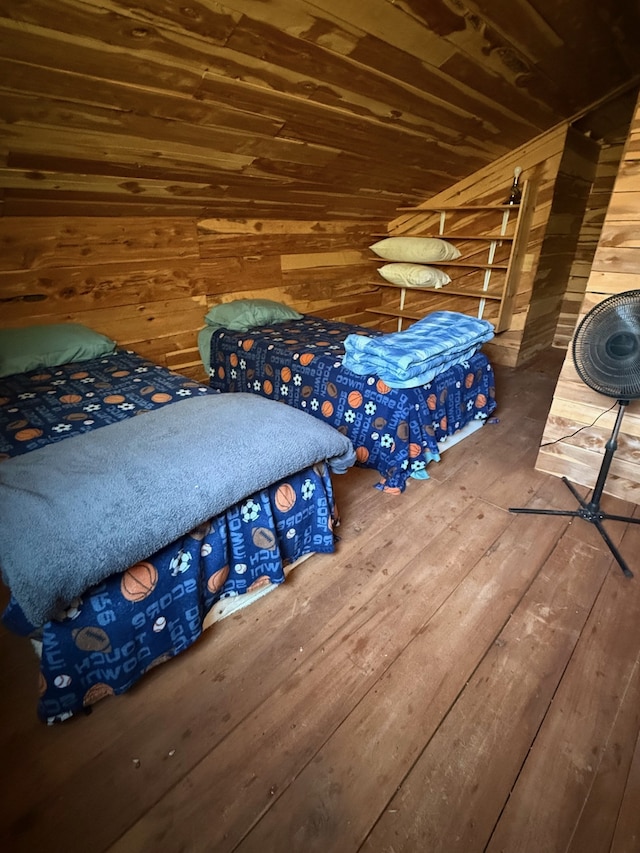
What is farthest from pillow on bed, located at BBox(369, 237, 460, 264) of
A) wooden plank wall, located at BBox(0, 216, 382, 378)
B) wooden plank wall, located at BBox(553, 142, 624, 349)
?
wooden plank wall, located at BBox(553, 142, 624, 349)

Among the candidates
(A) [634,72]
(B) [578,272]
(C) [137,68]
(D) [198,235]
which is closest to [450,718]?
(C) [137,68]

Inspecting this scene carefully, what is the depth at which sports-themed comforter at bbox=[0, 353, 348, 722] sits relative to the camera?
1.09 metres

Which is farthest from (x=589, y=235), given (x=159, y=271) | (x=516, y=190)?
(x=159, y=271)

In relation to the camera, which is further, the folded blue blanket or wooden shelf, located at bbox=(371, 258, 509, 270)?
wooden shelf, located at bbox=(371, 258, 509, 270)

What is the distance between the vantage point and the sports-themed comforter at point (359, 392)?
2146mm

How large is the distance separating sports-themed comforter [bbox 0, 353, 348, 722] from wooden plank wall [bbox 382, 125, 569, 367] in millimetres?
2929

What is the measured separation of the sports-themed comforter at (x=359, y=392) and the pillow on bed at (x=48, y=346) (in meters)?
0.80

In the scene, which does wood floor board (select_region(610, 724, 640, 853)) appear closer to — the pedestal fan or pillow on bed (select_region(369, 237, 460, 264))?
the pedestal fan

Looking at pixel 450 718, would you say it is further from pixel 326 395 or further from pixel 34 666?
pixel 326 395

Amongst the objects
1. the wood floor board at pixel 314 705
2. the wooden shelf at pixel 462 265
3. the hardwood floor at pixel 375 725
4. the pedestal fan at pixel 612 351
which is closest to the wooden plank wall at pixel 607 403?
the pedestal fan at pixel 612 351

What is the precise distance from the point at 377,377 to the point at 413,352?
215 millimetres

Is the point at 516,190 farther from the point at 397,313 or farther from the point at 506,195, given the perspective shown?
the point at 397,313

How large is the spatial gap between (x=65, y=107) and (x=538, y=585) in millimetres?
2485

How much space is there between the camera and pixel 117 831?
97 cm
